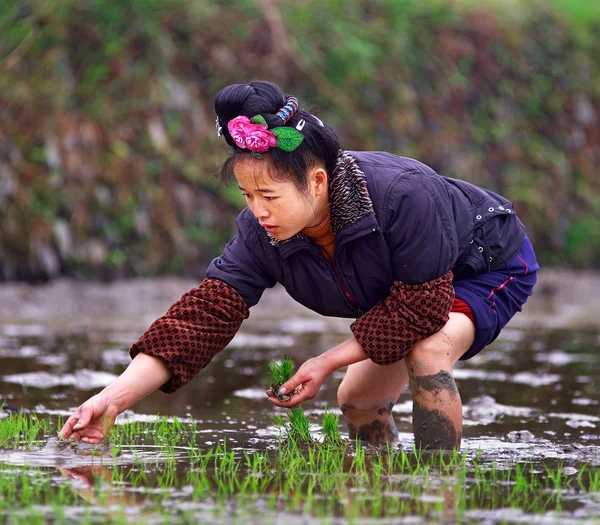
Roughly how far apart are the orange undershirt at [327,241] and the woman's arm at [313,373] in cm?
→ 34

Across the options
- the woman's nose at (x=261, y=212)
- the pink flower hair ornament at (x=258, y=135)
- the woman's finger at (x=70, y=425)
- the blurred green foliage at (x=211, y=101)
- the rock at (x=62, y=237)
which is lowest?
the woman's finger at (x=70, y=425)

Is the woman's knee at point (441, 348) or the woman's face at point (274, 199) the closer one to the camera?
the woman's face at point (274, 199)

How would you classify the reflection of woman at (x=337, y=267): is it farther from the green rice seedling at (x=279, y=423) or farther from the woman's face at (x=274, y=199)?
the green rice seedling at (x=279, y=423)

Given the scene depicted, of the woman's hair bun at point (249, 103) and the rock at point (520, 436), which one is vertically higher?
the woman's hair bun at point (249, 103)

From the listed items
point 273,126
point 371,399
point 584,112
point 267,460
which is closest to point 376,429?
point 371,399

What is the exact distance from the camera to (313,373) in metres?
3.55

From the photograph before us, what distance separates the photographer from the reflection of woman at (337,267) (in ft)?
11.3

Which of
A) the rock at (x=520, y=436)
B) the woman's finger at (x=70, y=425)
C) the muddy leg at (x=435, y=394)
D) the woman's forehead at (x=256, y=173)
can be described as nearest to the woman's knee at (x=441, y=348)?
the muddy leg at (x=435, y=394)

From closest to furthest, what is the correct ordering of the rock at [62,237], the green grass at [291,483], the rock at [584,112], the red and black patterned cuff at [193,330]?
the green grass at [291,483]
the red and black patterned cuff at [193,330]
the rock at [62,237]
the rock at [584,112]

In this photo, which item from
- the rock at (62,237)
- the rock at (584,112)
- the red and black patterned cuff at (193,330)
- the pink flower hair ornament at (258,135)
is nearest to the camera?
the pink flower hair ornament at (258,135)

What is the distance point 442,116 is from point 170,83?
3.17 meters

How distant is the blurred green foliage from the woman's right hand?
4894 millimetres

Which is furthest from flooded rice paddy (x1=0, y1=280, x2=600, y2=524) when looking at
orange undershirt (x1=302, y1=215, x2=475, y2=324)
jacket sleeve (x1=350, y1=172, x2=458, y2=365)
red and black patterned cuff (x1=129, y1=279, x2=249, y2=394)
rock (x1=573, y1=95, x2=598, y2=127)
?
rock (x1=573, y1=95, x2=598, y2=127)

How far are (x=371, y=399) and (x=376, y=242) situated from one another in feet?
2.31
